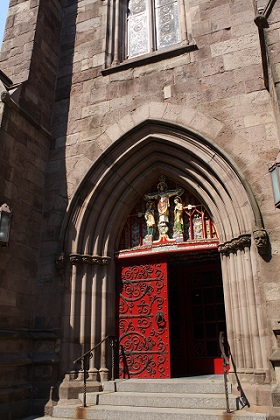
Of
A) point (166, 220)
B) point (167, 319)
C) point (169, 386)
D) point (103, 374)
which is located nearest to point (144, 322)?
point (167, 319)

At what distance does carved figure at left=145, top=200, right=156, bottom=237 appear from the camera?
7.21 m

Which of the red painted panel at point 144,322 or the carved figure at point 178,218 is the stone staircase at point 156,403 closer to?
the red painted panel at point 144,322

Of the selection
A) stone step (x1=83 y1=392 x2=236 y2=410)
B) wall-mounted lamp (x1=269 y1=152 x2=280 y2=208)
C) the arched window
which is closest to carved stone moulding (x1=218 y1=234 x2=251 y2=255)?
wall-mounted lamp (x1=269 y1=152 x2=280 y2=208)

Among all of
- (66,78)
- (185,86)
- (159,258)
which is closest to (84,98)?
(66,78)

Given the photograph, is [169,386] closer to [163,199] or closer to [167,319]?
[167,319]

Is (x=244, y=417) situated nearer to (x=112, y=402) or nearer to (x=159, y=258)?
(x=112, y=402)

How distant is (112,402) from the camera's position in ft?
18.2

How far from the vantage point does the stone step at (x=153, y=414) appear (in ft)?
15.1

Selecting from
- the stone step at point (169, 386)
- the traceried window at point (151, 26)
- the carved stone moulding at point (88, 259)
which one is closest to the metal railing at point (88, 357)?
the stone step at point (169, 386)

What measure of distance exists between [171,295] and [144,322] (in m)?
1.48

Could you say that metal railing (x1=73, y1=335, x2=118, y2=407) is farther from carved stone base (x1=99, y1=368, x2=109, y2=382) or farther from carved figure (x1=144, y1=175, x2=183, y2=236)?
carved figure (x1=144, y1=175, x2=183, y2=236)

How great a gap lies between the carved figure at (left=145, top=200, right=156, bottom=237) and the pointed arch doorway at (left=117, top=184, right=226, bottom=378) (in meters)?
0.02

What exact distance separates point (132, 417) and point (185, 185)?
3.73 metres

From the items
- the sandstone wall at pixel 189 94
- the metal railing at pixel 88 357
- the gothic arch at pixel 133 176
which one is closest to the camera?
the metal railing at pixel 88 357
